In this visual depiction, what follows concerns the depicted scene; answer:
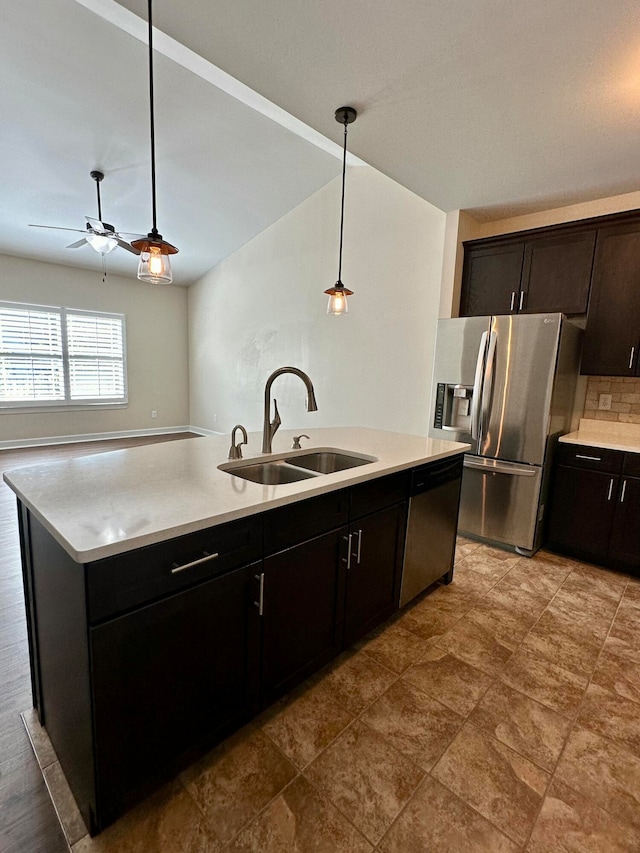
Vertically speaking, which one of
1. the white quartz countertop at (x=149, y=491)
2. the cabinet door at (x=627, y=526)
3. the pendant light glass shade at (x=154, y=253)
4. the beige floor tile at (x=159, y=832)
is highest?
the pendant light glass shade at (x=154, y=253)

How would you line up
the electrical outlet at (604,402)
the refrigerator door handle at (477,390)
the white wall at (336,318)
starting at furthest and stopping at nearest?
the white wall at (336,318) < the electrical outlet at (604,402) < the refrigerator door handle at (477,390)

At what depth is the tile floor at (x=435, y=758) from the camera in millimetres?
1155

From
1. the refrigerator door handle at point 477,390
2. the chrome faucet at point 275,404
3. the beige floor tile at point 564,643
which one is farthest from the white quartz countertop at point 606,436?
the chrome faucet at point 275,404

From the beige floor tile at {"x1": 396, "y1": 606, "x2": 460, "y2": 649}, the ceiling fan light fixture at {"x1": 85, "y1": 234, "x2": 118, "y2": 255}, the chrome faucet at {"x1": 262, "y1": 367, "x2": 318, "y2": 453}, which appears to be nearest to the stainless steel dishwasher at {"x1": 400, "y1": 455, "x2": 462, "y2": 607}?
the beige floor tile at {"x1": 396, "y1": 606, "x2": 460, "y2": 649}

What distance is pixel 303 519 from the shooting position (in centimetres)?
147

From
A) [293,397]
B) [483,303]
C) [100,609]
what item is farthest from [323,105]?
[293,397]

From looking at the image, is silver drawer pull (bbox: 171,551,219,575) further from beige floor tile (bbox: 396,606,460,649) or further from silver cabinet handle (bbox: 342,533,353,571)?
beige floor tile (bbox: 396,606,460,649)

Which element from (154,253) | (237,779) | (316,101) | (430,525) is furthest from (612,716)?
(316,101)

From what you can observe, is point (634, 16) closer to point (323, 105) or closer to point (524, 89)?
point (524, 89)

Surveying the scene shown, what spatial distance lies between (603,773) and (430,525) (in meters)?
1.13

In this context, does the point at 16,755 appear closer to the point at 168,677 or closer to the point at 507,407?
the point at 168,677

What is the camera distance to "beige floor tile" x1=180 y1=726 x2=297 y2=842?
46.6 inches

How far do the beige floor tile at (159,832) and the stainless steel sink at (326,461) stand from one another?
1.35 m

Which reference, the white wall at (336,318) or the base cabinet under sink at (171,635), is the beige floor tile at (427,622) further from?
the white wall at (336,318)
